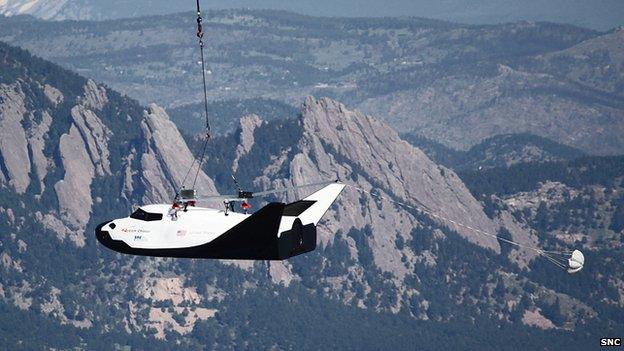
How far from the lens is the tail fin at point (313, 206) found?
177750mm

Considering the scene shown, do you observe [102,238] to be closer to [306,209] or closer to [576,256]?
[306,209]

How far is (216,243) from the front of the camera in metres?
171

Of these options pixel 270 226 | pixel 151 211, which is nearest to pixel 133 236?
pixel 151 211

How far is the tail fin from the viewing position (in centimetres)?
17775

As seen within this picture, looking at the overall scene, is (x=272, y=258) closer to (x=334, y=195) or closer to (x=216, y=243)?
(x=216, y=243)

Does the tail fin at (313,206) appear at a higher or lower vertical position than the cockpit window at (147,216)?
lower

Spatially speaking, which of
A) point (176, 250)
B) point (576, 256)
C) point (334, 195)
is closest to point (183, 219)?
point (176, 250)

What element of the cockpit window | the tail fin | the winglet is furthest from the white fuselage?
the winglet

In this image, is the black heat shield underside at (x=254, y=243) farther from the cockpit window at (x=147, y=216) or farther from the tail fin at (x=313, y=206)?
the tail fin at (x=313, y=206)

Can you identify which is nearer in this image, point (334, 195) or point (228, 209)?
point (228, 209)

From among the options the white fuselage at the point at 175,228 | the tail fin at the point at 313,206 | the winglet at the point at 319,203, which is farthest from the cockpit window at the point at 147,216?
the winglet at the point at 319,203

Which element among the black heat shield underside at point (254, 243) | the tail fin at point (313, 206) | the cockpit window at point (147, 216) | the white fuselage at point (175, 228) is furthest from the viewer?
the tail fin at point (313, 206)

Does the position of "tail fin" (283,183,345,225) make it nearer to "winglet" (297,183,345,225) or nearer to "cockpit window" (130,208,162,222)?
"winglet" (297,183,345,225)

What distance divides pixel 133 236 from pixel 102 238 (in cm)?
414
